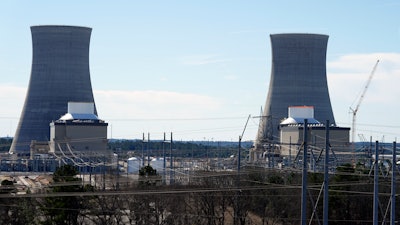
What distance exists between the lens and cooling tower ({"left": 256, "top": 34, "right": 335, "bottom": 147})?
62.0 metres

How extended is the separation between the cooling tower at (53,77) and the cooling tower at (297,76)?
45.4 feet

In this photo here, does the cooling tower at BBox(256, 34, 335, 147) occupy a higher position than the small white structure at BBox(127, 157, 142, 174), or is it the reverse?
the cooling tower at BBox(256, 34, 335, 147)

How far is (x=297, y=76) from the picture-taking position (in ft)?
208

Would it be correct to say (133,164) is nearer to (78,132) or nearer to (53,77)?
(78,132)

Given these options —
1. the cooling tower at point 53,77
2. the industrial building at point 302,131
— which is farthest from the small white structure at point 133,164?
the industrial building at point 302,131

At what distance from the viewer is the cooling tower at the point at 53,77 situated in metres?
61.2

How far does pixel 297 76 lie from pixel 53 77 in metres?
17.9

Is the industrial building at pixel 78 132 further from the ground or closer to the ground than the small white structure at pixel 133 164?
further from the ground

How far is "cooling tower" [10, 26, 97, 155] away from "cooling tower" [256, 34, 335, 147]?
1384cm

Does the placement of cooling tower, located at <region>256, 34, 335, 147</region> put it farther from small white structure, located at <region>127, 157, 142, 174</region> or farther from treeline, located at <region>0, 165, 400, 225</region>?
treeline, located at <region>0, 165, 400, 225</region>

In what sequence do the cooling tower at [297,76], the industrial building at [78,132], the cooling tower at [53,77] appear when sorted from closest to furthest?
the cooling tower at [53,77] → the cooling tower at [297,76] → the industrial building at [78,132]

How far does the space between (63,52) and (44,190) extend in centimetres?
3212

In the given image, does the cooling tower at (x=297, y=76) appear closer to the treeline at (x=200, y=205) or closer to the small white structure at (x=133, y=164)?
the small white structure at (x=133, y=164)

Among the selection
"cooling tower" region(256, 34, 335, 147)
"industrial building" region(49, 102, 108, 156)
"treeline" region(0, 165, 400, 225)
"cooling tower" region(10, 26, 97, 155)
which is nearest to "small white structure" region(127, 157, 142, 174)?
"industrial building" region(49, 102, 108, 156)
